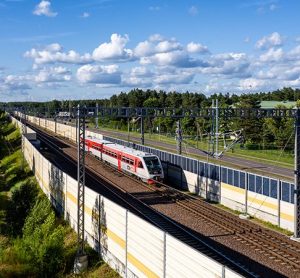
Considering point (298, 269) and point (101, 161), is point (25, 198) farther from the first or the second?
point (101, 161)

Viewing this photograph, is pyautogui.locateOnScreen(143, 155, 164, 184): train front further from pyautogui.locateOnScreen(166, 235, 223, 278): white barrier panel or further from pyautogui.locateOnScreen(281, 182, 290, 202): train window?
pyautogui.locateOnScreen(166, 235, 223, 278): white barrier panel

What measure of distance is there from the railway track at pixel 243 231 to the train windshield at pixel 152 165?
3216 millimetres

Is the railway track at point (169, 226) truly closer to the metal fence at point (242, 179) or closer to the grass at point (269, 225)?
the grass at point (269, 225)

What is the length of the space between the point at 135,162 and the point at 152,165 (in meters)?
2.11

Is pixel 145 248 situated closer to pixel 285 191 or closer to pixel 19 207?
pixel 285 191

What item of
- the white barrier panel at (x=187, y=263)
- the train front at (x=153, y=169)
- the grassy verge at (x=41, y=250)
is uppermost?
the white barrier panel at (x=187, y=263)

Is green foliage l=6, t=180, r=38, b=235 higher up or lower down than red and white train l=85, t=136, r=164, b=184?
lower down

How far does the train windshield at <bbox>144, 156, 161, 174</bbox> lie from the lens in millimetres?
36469

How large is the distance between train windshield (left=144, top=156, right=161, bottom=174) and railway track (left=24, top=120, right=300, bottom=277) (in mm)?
3216

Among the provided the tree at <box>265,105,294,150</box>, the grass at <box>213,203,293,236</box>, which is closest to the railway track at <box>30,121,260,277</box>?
the grass at <box>213,203,293,236</box>

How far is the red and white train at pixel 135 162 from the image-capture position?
120 ft

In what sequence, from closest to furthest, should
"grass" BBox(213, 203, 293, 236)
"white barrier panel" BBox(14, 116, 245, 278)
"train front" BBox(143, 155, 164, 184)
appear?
1. "white barrier panel" BBox(14, 116, 245, 278)
2. "grass" BBox(213, 203, 293, 236)
3. "train front" BBox(143, 155, 164, 184)

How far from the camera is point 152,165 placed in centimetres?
3666

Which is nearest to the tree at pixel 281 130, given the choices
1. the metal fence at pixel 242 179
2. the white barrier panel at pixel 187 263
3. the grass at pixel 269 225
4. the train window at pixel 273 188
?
the metal fence at pixel 242 179
